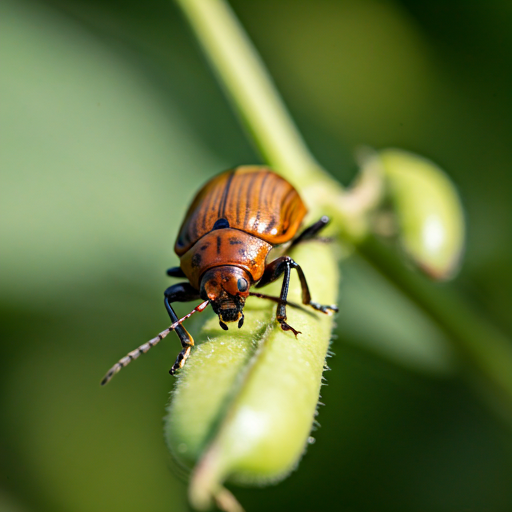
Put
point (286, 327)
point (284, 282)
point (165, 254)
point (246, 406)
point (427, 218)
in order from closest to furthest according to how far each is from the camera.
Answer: point (246, 406) → point (286, 327) → point (284, 282) → point (427, 218) → point (165, 254)

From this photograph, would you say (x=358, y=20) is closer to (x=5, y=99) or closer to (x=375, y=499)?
(x=5, y=99)

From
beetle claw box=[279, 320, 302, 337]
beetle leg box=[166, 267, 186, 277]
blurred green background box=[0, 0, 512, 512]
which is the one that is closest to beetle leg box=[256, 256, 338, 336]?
beetle claw box=[279, 320, 302, 337]

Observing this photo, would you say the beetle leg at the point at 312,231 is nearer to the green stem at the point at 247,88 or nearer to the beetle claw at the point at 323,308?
the green stem at the point at 247,88

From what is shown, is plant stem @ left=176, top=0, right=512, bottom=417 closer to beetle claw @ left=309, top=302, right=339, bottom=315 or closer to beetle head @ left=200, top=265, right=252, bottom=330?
beetle head @ left=200, top=265, right=252, bottom=330

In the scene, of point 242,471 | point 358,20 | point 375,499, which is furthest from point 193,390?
point 358,20

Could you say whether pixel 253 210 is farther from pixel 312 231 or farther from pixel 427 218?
pixel 427 218

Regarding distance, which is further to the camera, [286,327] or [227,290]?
[227,290]

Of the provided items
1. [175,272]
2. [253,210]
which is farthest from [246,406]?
[175,272]

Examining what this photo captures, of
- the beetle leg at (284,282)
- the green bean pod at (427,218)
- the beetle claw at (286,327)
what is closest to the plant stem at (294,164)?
the green bean pod at (427,218)
